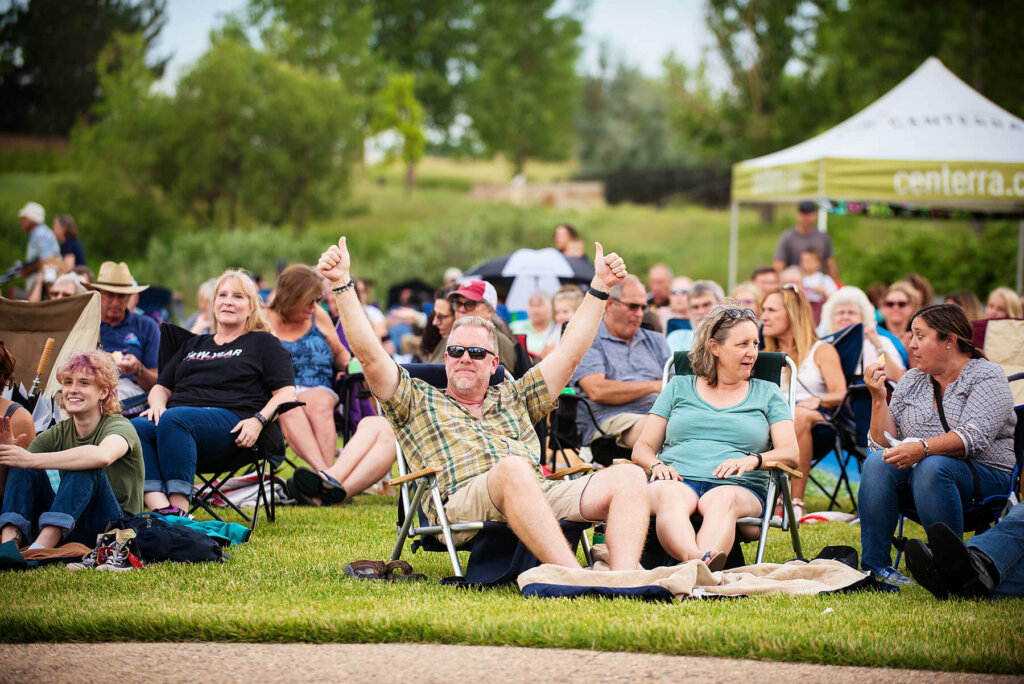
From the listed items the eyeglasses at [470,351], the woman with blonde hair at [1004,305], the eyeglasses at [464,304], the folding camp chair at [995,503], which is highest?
the eyeglasses at [464,304]

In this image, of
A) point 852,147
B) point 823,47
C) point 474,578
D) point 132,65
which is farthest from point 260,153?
point 474,578

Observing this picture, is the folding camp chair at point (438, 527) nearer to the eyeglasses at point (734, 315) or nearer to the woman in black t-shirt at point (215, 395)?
the eyeglasses at point (734, 315)

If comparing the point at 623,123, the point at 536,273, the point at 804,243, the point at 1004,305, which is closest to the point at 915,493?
the point at 1004,305

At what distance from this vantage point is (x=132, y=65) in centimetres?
2948

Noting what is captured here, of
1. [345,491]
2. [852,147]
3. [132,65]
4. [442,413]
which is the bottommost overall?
[345,491]

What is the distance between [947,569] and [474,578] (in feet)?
6.42

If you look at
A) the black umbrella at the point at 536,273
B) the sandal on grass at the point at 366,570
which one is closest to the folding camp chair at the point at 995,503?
the sandal on grass at the point at 366,570

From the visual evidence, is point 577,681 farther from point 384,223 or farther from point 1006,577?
point 384,223

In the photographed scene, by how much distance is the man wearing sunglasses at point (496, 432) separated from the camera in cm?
434

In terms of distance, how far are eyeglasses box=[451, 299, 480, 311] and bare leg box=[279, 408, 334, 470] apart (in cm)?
144

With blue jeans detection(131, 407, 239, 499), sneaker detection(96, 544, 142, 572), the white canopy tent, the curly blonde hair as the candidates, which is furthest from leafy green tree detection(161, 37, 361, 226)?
sneaker detection(96, 544, 142, 572)

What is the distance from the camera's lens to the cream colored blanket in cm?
416

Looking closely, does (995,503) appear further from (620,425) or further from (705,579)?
(620,425)

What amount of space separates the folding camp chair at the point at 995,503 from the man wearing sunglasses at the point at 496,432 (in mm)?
1417
